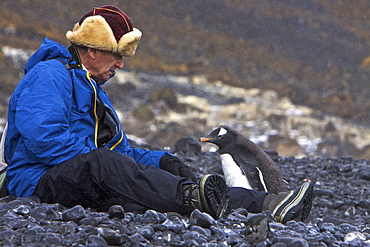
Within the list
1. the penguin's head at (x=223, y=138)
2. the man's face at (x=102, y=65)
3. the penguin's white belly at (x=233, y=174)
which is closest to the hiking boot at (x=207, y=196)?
the man's face at (x=102, y=65)

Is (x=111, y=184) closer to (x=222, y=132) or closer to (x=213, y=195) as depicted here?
(x=213, y=195)

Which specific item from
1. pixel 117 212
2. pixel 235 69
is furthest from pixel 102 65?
pixel 235 69

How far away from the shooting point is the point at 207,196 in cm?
304

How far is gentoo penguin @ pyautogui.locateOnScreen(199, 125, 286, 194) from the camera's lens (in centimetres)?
488

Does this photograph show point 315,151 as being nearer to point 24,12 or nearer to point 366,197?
point 366,197

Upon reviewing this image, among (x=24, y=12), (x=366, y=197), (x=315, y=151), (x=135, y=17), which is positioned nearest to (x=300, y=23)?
(x=135, y=17)

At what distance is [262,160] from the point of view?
16.4 ft

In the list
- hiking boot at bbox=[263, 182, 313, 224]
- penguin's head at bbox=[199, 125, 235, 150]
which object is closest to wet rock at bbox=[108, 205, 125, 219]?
hiking boot at bbox=[263, 182, 313, 224]

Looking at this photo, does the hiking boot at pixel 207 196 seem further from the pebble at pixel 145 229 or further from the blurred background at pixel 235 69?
the blurred background at pixel 235 69

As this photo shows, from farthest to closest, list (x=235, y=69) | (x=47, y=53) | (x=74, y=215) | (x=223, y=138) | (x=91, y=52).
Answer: (x=235, y=69) → (x=223, y=138) → (x=91, y=52) → (x=47, y=53) → (x=74, y=215)

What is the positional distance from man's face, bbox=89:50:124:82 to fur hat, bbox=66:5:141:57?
0.18 ft

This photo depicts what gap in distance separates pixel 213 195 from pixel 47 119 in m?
0.99

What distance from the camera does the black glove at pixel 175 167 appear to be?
3633 mm

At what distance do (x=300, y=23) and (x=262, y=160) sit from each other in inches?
876
